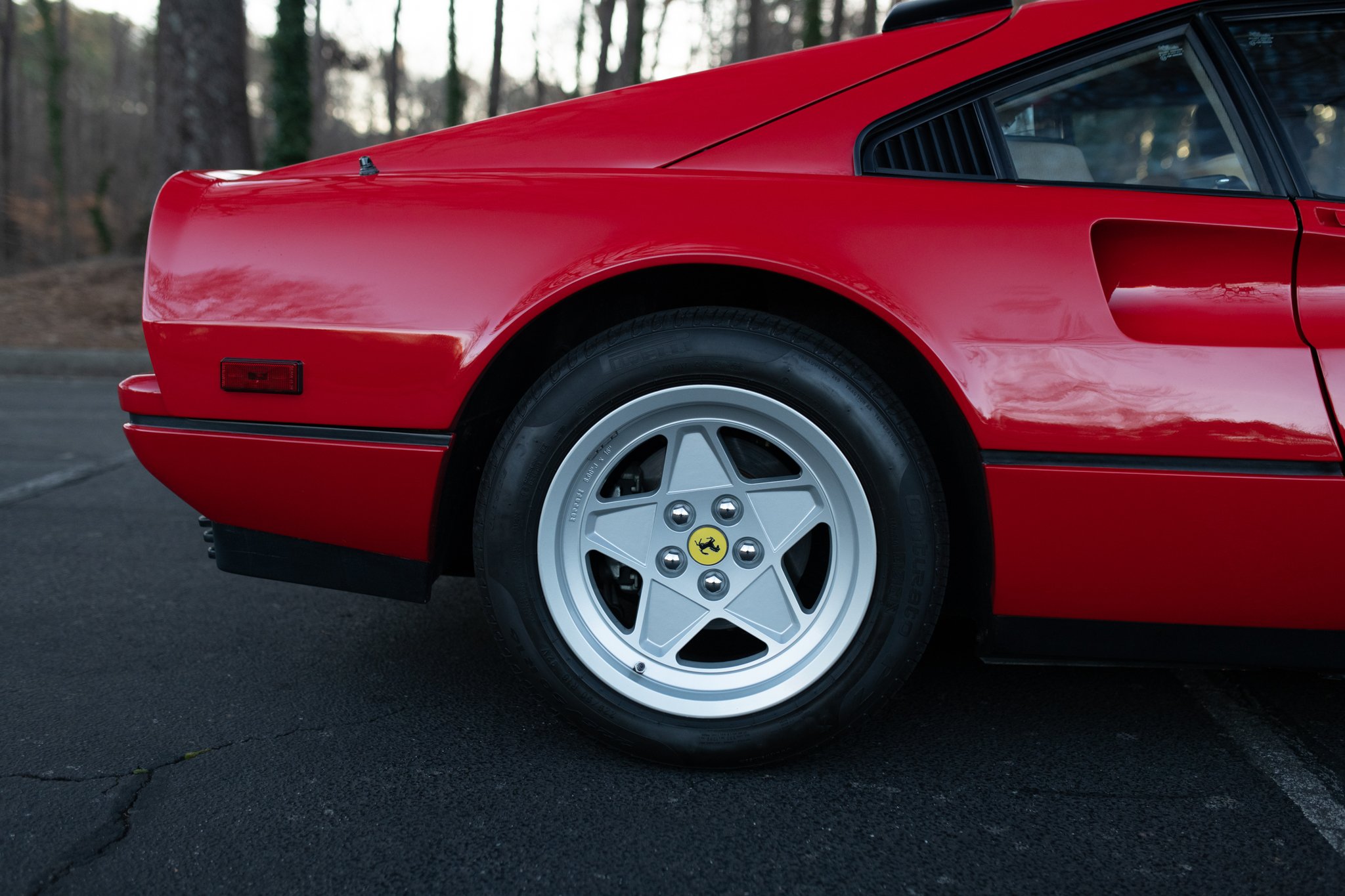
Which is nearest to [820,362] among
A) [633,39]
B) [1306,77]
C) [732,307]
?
[732,307]

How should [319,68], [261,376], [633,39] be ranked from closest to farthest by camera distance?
[261,376], [633,39], [319,68]

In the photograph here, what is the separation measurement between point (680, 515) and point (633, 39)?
17391mm

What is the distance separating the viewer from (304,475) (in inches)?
70.0

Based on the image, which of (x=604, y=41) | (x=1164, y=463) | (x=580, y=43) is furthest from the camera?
(x=580, y=43)

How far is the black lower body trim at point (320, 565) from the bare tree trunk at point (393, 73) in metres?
25.5

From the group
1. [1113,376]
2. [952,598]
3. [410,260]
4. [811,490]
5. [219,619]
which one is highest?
[410,260]

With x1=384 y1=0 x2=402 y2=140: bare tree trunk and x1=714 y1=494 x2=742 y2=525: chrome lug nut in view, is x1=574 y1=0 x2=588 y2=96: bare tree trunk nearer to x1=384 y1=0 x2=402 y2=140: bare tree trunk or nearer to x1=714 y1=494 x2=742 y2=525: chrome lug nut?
x1=384 y1=0 x2=402 y2=140: bare tree trunk

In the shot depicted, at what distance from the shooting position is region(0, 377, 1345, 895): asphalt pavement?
56.1 inches

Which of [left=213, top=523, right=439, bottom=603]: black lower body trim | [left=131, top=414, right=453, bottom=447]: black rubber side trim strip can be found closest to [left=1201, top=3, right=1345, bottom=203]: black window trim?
[left=131, top=414, right=453, bottom=447]: black rubber side trim strip

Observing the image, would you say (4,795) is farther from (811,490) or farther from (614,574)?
(811,490)

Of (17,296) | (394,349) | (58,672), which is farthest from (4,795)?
(17,296)

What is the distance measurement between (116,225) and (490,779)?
2365cm

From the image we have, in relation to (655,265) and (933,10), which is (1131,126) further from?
(655,265)

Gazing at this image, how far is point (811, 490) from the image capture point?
173cm
